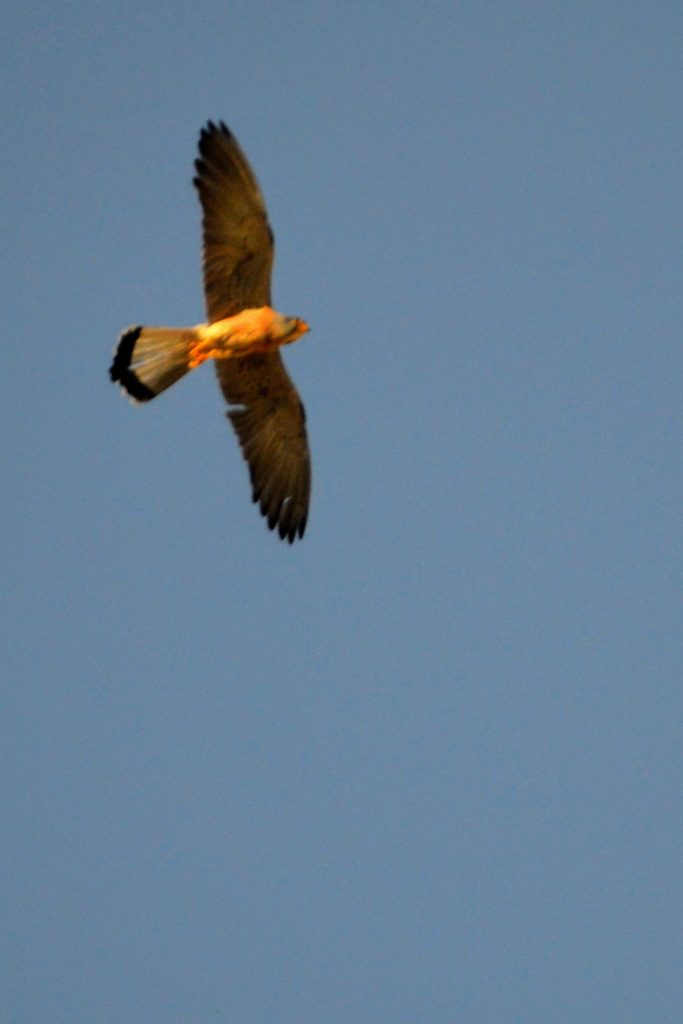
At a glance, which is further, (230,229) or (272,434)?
(272,434)

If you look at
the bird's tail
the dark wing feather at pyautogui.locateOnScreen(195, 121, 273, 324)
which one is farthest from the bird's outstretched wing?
the bird's tail

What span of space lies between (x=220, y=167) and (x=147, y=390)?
1.84m

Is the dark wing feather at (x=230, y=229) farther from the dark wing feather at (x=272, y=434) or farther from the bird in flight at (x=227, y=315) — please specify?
the dark wing feather at (x=272, y=434)

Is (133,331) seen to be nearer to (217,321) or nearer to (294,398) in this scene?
(217,321)

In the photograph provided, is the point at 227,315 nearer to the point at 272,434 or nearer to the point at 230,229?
the point at 230,229

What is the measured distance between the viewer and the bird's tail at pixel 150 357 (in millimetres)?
16953

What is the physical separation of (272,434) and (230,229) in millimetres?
2069

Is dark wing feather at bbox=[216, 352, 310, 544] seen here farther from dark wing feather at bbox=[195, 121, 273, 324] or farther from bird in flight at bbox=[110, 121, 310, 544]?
dark wing feather at bbox=[195, 121, 273, 324]

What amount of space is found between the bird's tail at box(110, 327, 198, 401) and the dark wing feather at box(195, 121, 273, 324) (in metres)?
0.36

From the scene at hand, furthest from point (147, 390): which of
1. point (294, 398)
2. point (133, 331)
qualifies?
point (294, 398)

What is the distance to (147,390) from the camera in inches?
671

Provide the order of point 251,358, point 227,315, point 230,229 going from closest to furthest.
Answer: point 230,229 → point 227,315 → point 251,358

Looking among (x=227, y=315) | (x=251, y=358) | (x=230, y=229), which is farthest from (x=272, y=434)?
(x=230, y=229)

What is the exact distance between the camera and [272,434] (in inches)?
722
